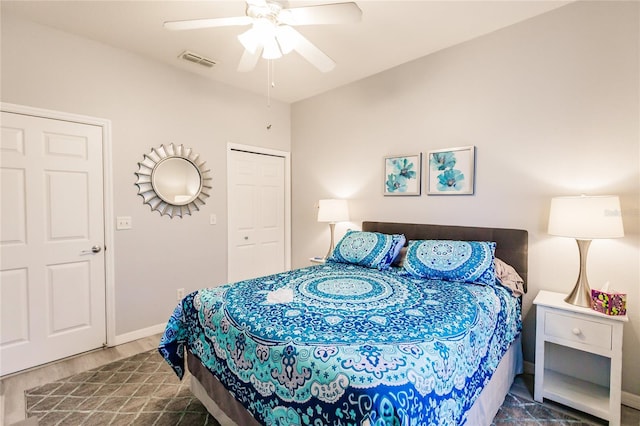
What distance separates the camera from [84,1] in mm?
2131

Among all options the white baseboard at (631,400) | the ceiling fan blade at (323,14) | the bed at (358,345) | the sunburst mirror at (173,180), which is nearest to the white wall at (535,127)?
the white baseboard at (631,400)

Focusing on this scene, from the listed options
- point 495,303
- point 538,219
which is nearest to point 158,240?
point 495,303

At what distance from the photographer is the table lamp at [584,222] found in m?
1.76

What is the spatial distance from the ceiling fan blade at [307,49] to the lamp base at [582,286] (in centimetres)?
203

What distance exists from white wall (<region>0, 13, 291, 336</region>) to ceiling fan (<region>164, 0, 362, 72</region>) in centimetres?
138

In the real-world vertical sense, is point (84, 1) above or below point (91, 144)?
above

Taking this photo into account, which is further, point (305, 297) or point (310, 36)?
point (310, 36)

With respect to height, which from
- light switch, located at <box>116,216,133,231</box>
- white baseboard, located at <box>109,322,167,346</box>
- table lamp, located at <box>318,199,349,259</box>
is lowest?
white baseboard, located at <box>109,322,167,346</box>

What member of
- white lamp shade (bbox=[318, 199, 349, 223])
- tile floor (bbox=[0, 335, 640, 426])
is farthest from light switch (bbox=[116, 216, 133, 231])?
white lamp shade (bbox=[318, 199, 349, 223])

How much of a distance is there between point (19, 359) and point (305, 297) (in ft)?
7.78

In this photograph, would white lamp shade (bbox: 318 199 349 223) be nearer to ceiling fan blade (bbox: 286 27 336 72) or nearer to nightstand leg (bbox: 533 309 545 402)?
ceiling fan blade (bbox: 286 27 336 72)

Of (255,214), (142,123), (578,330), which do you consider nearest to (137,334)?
(255,214)

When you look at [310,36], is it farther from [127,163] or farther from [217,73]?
[127,163]

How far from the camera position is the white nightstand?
1725mm
